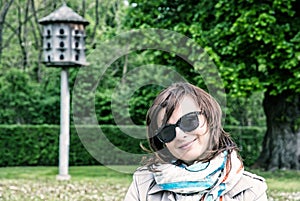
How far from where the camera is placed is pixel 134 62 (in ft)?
89.5

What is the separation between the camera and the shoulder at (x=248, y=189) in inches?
114

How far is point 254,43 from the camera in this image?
16688mm

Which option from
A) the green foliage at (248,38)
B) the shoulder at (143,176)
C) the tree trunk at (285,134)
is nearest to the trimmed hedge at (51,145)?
the tree trunk at (285,134)

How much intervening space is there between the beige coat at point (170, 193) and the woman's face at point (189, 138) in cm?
22

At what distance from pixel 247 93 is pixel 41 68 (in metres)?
20.0

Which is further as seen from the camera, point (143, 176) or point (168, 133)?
point (143, 176)

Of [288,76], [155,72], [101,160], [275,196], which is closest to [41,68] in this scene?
[155,72]

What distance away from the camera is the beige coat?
291cm

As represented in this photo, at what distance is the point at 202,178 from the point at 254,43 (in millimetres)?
14203

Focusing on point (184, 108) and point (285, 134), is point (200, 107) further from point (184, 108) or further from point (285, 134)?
point (285, 134)

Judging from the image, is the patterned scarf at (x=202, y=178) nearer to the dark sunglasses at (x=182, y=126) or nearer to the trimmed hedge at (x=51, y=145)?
the dark sunglasses at (x=182, y=126)

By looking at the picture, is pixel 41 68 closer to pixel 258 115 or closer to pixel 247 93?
pixel 258 115

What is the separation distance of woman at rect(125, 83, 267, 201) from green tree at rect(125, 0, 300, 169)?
12.9 m

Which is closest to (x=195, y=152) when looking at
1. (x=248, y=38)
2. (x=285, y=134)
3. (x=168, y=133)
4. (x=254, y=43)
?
(x=168, y=133)
